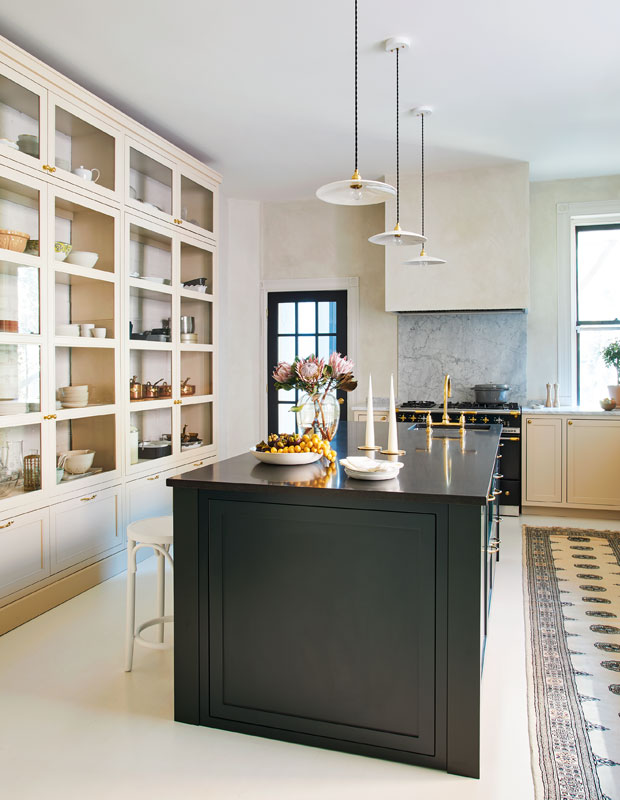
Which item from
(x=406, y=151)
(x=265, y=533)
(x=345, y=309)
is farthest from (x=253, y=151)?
(x=265, y=533)

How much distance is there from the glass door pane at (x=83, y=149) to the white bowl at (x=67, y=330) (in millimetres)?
789

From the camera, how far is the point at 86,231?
140 inches

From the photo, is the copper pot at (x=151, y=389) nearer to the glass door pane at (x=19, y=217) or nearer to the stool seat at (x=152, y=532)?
the glass door pane at (x=19, y=217)

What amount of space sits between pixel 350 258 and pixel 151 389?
107 inches

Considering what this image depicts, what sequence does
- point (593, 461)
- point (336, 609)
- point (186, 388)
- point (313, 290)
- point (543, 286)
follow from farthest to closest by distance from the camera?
1. point (313, 290)
2. point (543, 286)
3. point (593, 461)
4. point (186, 388)
5. point (336, 609)

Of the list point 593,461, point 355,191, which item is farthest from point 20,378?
point 593,461

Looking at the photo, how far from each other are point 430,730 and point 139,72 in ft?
11.8

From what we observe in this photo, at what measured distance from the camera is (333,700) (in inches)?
80.7

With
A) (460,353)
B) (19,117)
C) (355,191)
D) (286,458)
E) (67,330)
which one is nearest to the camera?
(286,458)

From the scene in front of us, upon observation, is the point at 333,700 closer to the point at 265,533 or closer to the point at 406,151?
the point at 265,533

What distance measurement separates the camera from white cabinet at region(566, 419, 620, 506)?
501cm

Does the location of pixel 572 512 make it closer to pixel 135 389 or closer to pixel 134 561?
pixel 135 389

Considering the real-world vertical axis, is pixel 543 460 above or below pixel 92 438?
below

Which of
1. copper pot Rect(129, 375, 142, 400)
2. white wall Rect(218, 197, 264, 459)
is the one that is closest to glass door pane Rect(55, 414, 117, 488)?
copper pot Rect(129, 375, 142, 400)
